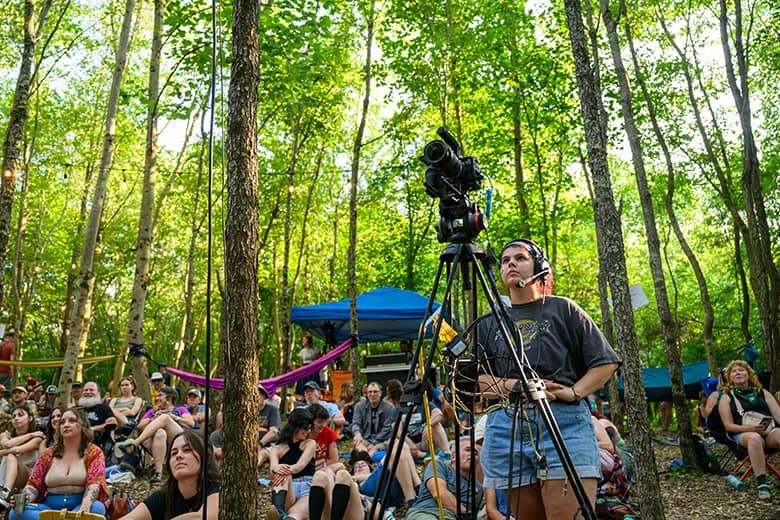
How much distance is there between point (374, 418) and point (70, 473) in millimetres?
2910

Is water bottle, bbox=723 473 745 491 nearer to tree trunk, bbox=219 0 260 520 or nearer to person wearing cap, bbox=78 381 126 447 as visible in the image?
tree trunk, bbox=219 0 260 520

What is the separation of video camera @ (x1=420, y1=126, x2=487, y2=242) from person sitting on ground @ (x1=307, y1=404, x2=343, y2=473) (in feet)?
11.4

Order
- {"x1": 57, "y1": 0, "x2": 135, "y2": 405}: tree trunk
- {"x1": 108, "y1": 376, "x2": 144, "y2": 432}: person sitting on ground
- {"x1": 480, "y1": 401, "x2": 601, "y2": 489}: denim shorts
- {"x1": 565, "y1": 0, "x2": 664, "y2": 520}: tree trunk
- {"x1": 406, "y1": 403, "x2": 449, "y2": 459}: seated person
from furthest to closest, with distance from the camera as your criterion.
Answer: {"x1": 57, "y1": 0, "x2": 135, "y2": 405}: tree trunk → {"x1": 108, "y1": 376, "x2": 144, "y2": 432}: person sitting on ground → {"x1": 406, "y1": 403, "x2": 449, "y2": 459}: seated person → {"x1": 565, "y1": 0, "x2": 664, "y2": 520}: tree trunk → {"x1": 480, "y1": 401, "x2": 601, "y2": 489}: denim shorts

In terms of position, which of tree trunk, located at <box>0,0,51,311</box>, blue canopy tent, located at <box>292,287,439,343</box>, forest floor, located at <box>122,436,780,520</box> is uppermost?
tree trunk, located at <box>0,0,51,311</box>

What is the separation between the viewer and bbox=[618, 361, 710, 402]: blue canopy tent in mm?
11969

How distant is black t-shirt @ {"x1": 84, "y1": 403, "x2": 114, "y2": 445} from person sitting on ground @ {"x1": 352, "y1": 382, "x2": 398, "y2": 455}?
285 cm

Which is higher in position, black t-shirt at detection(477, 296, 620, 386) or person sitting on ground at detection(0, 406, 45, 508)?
black t-shirt at detection(477, 296, 620, 386)

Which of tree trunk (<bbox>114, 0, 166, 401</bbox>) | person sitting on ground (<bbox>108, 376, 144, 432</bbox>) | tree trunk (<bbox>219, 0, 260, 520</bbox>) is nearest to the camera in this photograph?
tree trunk (<bbox>219, 0, 260, 520</bbox>)

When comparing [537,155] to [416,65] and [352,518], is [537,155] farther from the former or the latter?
[352,518]

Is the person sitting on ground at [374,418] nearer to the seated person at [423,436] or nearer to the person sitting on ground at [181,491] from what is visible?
the seated person at [423,436]

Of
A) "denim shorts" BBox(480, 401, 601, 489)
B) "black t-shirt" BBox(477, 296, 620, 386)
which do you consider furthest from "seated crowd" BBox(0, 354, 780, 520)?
"black t-shirt" BBox(477, 296, 620, 386)

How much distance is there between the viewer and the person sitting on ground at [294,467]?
5.04 meters

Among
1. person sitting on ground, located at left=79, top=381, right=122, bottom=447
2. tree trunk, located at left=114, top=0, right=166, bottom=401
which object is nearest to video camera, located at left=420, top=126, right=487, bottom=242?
person sitting on ground, located at left=79, top=381, right=122, bottom=447

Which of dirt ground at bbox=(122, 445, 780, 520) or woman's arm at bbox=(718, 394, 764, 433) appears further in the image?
woman's arm at bbox=(718, 394, 764, 433)
